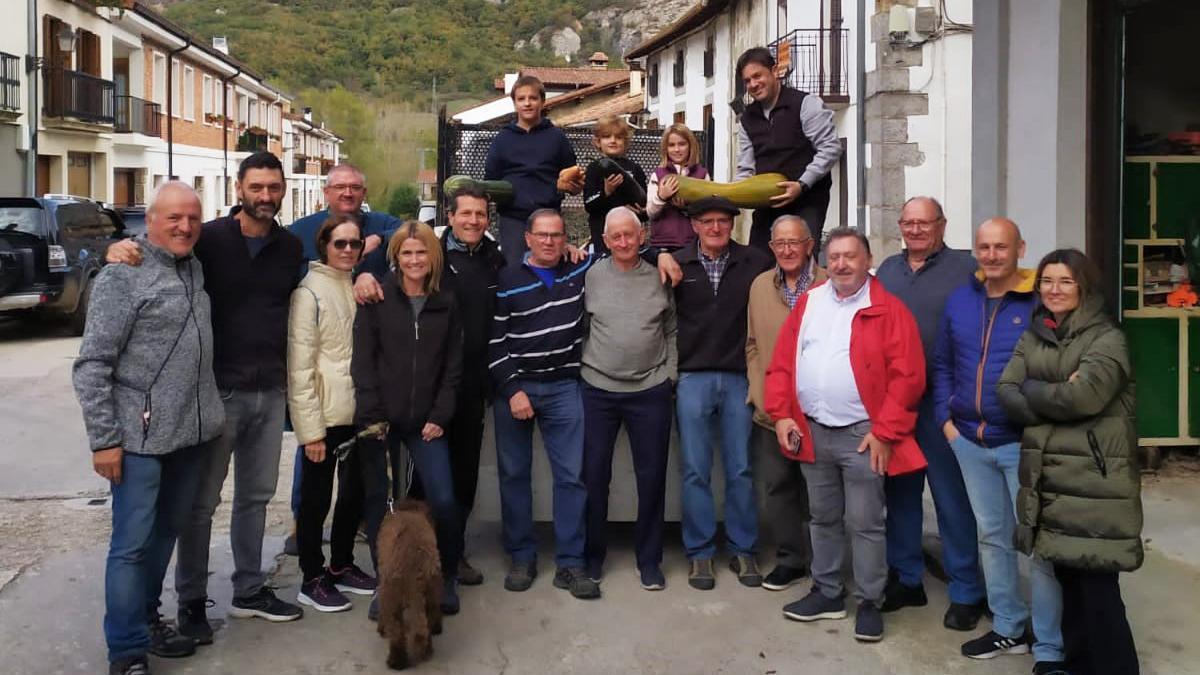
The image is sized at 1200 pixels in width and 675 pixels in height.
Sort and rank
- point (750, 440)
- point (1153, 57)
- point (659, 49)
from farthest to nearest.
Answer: point (659, 49) < point (1153, 57) < point (750, 440)

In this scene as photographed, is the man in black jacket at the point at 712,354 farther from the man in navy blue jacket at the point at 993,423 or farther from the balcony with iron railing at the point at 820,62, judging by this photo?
the balcony with iron railing at the point at 820,62

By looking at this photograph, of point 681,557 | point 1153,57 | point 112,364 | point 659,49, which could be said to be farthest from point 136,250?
point 659,49

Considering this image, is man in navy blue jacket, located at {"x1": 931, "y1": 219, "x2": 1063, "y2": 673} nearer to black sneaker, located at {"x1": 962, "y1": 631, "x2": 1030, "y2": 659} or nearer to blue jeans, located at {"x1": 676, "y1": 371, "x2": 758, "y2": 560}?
black sneaker, located at {"x1": 962, "y1": 631, "x2": 1030, "y2": 659}

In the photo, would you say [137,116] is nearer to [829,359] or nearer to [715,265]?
[715,265]

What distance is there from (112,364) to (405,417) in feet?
4.14

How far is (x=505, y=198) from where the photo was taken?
6.25m

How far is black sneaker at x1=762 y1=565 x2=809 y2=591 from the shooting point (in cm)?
566

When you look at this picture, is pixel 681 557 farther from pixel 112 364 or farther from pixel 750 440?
pixel 112 364

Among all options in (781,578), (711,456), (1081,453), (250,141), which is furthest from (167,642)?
(250,141)

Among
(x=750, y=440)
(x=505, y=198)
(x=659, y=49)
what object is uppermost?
(x=659, y=49)

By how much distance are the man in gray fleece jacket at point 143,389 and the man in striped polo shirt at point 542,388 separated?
1.49 metres

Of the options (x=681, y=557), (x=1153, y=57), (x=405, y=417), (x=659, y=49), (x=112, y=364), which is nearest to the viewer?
(x=112, y=364)

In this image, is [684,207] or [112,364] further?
[684,207]

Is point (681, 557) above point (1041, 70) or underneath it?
underneath
